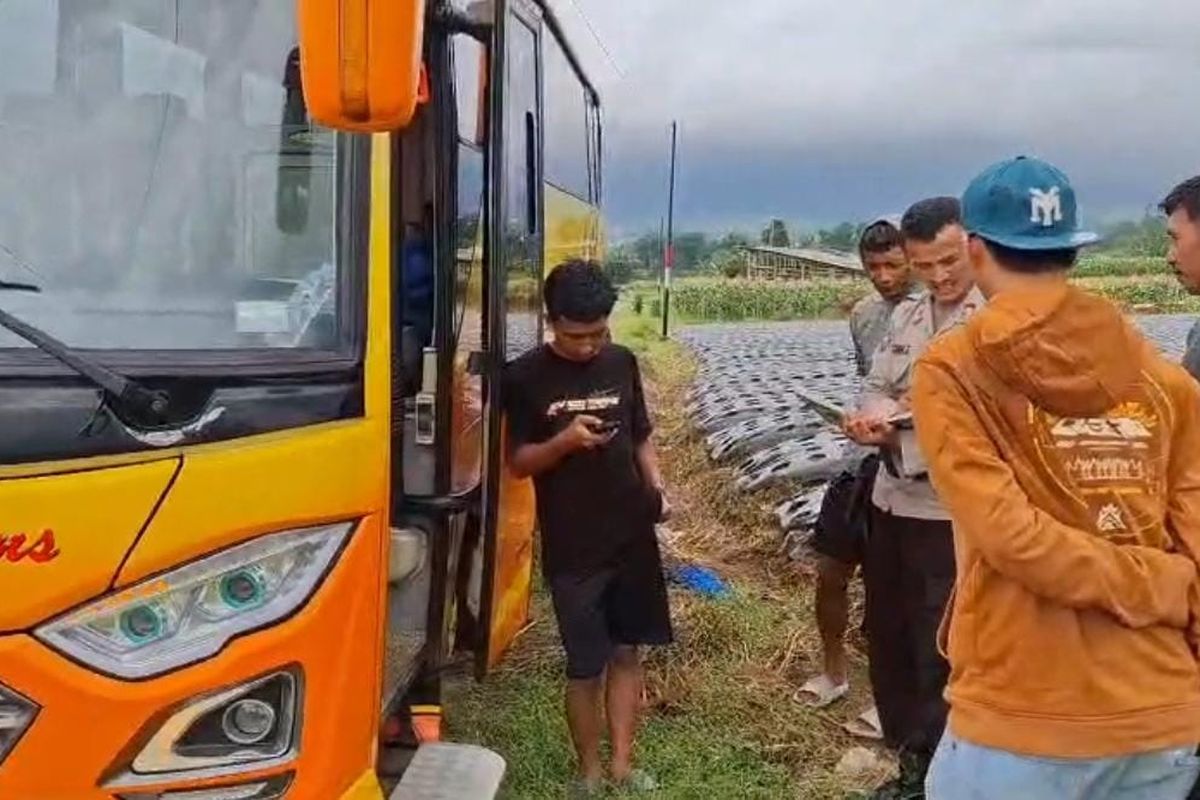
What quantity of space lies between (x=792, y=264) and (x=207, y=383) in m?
23.8

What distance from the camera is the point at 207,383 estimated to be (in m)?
2.64

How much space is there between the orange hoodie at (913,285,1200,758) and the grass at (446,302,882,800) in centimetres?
226

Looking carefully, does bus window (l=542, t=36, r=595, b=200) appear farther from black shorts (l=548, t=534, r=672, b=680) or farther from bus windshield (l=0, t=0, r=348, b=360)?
bus windshield (l=0, t=0, r=348, b=360)

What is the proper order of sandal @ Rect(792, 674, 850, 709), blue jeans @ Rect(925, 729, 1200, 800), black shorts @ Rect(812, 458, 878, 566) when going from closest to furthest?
blue jeans @ Rect(925, 729, 1200, 800) → black shorts @ Rect(812, 458, 878, 566) → sandal @ Rect(792, 674, 850, 709)

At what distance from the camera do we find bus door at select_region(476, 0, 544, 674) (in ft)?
11.7

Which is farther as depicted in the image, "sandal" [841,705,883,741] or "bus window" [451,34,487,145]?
"sandal" [841,705,883,741]

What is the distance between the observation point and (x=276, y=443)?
2652 millimetres

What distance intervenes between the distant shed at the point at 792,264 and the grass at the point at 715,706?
56.5ft

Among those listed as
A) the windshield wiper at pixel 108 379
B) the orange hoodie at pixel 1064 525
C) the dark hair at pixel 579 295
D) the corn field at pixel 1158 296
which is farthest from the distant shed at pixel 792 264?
the windshield wiper at pixel 108 379

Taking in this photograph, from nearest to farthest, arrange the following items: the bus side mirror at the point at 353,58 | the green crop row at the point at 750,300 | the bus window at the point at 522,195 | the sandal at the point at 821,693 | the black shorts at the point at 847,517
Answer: the bus side mirror at the point at 353,58
the bus window at the point at 522,195
the black shorts at the point at 847,517
the sandal at the point at 821,693
the green crop row at the point at 750,300

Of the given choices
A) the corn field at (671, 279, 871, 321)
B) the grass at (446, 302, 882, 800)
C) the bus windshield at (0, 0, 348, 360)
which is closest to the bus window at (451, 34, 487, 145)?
the bus windshield at (0, 0, 348, 360)

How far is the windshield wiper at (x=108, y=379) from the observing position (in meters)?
2.50

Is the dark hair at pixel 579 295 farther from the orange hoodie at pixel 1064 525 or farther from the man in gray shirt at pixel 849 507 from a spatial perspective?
the orange hoodie at pixel 1064 525

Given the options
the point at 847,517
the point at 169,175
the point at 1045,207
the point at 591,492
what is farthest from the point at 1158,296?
the point at 169,175
